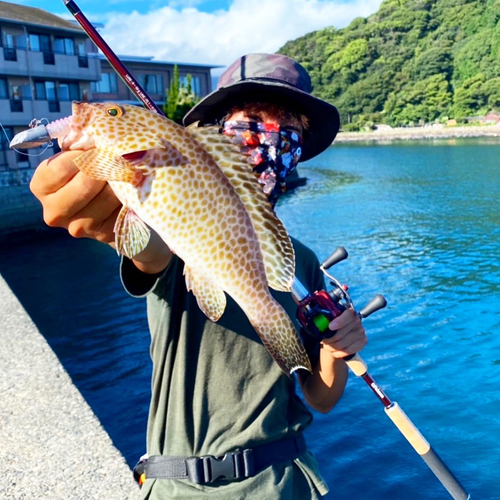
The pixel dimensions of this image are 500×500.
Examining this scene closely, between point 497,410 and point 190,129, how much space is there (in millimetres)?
9303

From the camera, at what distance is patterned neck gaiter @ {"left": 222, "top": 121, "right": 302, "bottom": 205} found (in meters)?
2.46

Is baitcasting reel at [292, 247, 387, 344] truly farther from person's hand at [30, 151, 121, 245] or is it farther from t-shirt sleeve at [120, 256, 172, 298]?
person's hand at [30, 151, 121, 245]

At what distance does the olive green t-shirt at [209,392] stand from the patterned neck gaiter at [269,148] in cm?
51

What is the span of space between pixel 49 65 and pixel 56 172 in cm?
3660

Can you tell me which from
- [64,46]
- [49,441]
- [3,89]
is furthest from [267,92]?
[64,46]

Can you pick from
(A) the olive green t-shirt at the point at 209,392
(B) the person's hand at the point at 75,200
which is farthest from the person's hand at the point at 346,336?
(B) the person's hand at the point at 75,200

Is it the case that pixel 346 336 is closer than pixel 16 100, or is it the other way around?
pixel 346 336

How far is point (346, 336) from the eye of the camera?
255cm

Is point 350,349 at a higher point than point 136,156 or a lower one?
lower

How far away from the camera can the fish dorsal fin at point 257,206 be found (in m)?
1.93

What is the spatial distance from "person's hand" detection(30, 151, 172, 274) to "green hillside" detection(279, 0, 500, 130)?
91.8 metres

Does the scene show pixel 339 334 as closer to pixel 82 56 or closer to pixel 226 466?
pixel 226 466

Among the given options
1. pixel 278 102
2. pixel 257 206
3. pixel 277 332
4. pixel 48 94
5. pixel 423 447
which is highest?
pixel 278 102

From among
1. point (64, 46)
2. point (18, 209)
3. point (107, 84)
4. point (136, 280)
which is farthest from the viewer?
point (107, 84)
